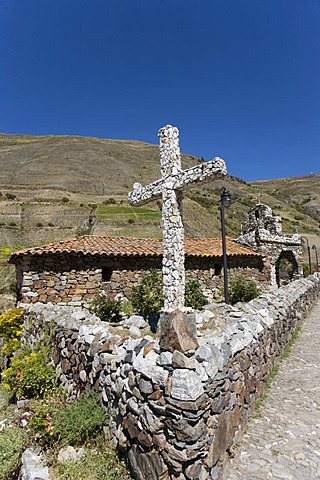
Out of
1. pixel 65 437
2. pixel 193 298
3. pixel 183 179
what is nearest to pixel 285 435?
pixel 65 437

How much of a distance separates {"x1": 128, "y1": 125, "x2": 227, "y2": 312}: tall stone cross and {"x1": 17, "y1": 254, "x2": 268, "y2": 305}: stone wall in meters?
6.98

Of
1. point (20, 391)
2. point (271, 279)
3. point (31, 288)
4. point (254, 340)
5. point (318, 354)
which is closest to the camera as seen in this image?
point (254, 340)

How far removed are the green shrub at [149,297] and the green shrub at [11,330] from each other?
4329 millimetres

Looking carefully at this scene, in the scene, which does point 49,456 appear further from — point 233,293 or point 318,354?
point 233,293

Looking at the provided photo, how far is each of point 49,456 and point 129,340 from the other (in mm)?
1660

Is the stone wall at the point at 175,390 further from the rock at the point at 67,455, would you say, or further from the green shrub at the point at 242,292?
the green shrub at the point at 242,292

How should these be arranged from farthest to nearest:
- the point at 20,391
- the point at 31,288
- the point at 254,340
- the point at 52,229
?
1. the point at 52,229
2. the point at 31,288
3. the point at 20,391
4. the point at 254,340

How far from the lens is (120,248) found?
13.2 m

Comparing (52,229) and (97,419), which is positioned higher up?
(52,229)

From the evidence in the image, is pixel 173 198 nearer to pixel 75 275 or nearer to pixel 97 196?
pixel 75 275

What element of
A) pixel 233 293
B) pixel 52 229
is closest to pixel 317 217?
pixel 52 229

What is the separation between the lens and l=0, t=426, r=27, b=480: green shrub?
400 cm

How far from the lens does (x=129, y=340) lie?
14.0 ft

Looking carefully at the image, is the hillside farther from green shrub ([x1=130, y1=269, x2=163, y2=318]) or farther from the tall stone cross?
green shrub ([x1=130, y1=269, x2=163, y2=318])
